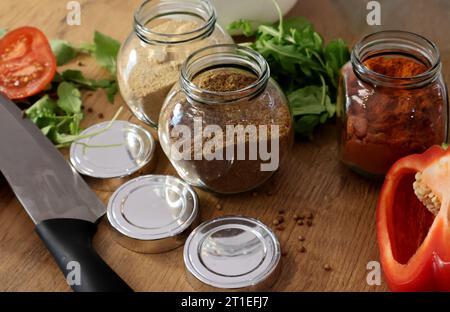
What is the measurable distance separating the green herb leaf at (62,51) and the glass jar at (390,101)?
61cm

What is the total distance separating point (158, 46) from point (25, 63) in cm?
31

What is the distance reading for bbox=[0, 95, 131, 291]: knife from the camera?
3.59 feet

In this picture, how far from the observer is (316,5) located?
68.5 inches

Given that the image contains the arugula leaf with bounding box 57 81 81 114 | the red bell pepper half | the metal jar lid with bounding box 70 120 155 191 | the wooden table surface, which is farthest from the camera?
the arugula leaf with bounding box 57 81 81 114

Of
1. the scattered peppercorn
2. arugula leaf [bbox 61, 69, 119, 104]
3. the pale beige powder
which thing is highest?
the pale beige powder

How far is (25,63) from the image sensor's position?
149cm

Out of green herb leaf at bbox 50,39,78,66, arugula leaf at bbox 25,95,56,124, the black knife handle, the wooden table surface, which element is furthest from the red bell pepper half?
green herb leaf at bbox 50,39,78,66

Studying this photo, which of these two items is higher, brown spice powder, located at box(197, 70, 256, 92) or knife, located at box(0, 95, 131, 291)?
brown spice powder, located at box(197, 70, 256, 92)

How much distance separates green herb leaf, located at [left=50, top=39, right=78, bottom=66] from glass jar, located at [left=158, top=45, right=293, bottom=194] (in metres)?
0.41

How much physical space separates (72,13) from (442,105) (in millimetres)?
867

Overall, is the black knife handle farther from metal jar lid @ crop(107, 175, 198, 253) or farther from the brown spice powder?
the brown spice powder

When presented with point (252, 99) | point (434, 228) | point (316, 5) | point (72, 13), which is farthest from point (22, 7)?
point (434, 228)

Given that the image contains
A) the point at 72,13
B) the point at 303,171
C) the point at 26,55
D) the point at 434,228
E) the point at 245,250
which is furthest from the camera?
the point at 72,13
